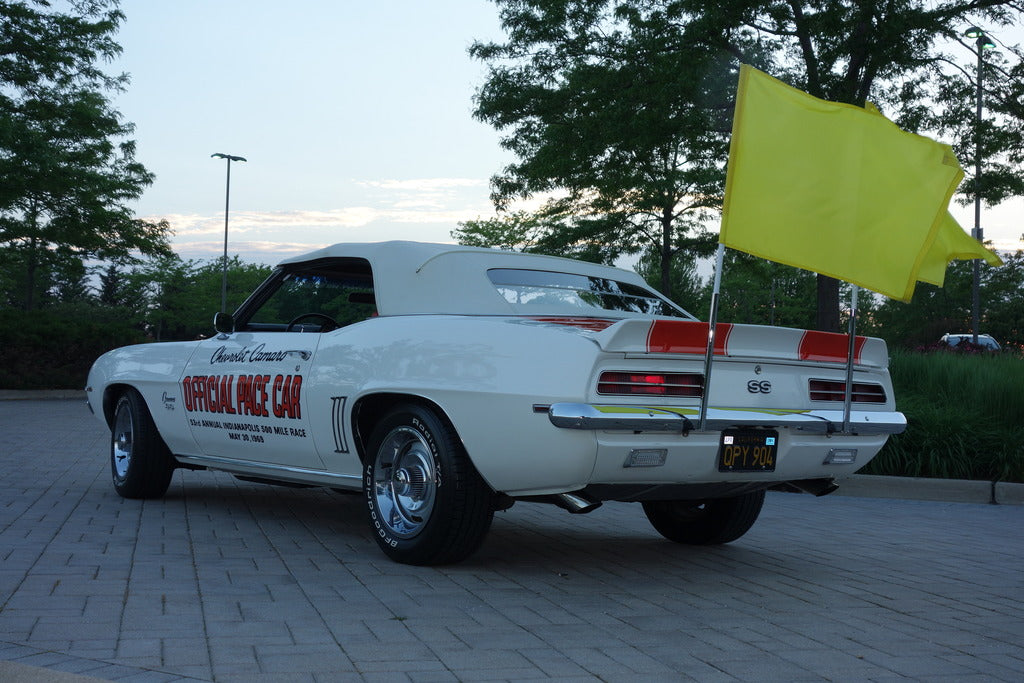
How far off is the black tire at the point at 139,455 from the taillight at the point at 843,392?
4.54 meters

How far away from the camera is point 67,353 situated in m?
24.5

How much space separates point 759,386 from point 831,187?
940 millimetres

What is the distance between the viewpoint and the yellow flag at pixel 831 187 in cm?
458

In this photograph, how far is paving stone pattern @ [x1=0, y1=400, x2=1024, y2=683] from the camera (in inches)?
143

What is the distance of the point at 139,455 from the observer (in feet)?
24.8

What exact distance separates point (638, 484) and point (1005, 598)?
1.89 metres

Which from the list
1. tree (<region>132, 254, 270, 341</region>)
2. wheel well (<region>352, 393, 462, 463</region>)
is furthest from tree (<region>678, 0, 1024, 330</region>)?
tree (<region>132, 254, 270, 341</region>)

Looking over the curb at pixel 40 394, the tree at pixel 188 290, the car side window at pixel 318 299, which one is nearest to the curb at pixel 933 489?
the car side window at pixel 318 299

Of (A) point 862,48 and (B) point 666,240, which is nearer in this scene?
(A) point 862,48

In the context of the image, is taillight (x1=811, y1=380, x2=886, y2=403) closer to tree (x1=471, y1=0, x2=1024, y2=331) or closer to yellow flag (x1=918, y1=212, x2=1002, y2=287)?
yellow flag (x1=918, y1=212, x2=1002, y2=287)

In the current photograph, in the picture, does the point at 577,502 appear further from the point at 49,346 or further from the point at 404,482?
the point at 49,346

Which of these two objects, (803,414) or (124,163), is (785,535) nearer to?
(803,414)

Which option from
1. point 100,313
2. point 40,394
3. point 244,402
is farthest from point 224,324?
point 100,313

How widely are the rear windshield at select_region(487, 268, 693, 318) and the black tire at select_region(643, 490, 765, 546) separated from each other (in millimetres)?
1128
